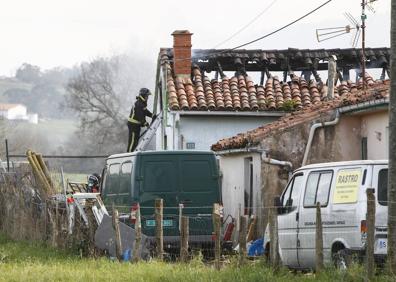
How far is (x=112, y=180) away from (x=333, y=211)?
819cm

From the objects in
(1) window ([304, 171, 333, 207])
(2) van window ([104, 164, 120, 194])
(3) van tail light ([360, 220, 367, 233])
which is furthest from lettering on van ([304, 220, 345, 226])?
(2) van window ([104, 164, 120, 194])

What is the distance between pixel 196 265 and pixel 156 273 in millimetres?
1186

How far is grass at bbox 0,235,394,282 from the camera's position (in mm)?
15023

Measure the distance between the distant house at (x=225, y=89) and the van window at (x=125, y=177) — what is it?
320 inches

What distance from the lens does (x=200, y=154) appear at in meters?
22.4

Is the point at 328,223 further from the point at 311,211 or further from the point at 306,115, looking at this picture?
the point at 306,115

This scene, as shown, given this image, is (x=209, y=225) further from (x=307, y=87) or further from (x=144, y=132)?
(x=144, y=132)

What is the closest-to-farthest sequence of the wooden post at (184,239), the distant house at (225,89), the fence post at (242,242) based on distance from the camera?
the fence post at (242,242) → the wooden post at (184,239) → the distant house at (225,89)

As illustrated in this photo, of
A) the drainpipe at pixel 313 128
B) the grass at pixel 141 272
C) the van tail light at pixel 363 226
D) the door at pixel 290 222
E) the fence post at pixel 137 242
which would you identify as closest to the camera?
the grass at pixel 141 272

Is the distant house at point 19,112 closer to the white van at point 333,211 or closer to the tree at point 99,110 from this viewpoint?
the tree at point 99,110

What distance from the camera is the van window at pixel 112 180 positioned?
2331cm

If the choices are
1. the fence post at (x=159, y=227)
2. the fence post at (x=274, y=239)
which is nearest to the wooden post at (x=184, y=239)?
the fence post at (x=159, y=227)

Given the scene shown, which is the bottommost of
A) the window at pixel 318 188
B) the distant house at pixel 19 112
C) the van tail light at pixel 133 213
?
the van tail light at pixel 133 213

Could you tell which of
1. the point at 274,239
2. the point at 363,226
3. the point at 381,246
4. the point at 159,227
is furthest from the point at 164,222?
the point at 381,246
